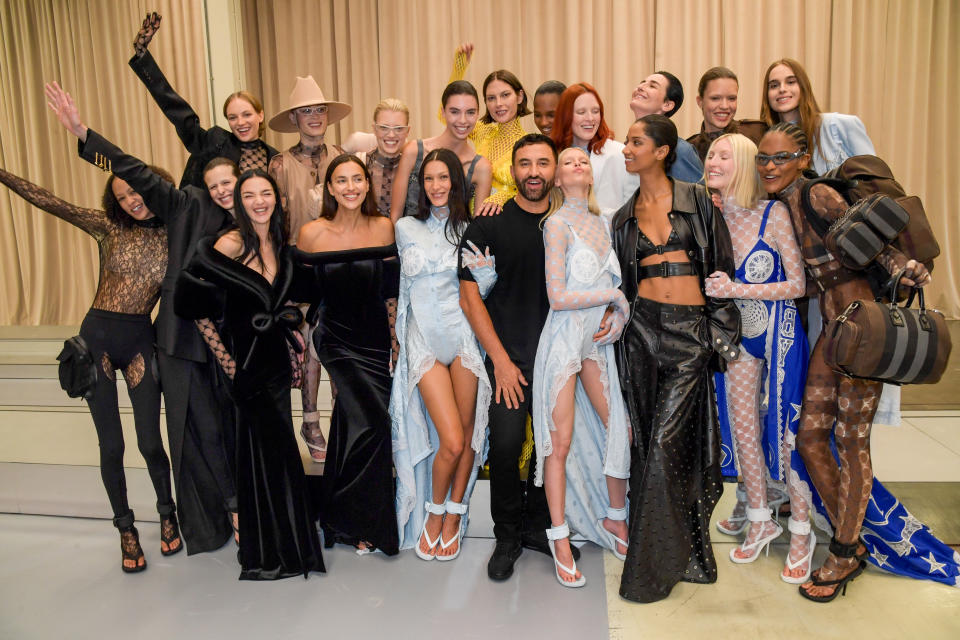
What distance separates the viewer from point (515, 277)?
290 centimetres

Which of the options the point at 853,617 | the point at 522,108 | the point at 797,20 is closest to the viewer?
the point at 853,617

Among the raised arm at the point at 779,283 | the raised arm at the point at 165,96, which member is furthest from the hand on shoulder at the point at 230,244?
the raised arm at the point at 779,283

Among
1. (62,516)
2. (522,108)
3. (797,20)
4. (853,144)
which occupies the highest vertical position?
(797,20)

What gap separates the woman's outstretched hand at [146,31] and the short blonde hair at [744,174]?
2714 millimetres

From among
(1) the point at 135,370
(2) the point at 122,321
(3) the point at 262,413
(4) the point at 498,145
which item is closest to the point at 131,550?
(1) the point at 135,370

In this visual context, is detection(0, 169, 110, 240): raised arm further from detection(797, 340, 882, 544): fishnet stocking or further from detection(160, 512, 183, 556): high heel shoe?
detection(797, 340, 882, 544): fishnet stocking

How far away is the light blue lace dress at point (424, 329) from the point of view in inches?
118

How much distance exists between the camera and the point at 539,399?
9.53 feet

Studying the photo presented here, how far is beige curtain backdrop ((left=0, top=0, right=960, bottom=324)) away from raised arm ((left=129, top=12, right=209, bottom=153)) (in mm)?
4061

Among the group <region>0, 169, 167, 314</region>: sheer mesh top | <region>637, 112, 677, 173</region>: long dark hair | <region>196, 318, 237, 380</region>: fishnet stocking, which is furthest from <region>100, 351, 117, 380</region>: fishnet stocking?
<region>637, 112, 677, 173</region>: long dark hair

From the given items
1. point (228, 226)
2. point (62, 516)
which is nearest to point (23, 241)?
point (62, 516)

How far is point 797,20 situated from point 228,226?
607cm

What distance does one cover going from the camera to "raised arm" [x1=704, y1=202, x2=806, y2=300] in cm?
272

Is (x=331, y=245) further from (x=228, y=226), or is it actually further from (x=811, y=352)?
(x=811, y=352)
